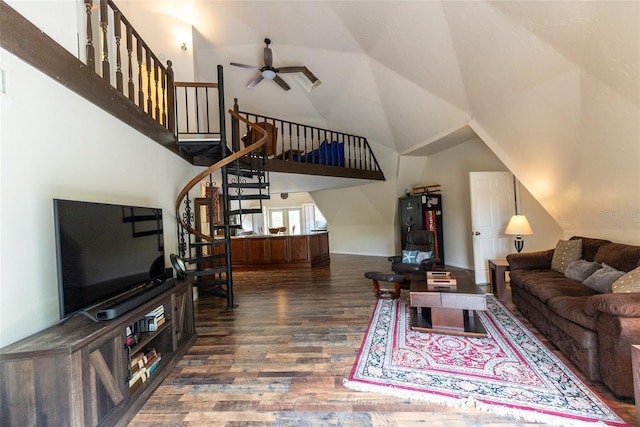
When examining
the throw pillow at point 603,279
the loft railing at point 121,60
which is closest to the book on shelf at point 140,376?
the loft railing at point 121,60

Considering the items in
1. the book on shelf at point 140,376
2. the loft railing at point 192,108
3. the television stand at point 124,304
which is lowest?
the book on shelf at point 140,376

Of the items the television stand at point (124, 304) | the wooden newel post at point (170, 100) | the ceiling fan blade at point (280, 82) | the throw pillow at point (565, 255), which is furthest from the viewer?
the ceiling fan blade at point (280, 82)

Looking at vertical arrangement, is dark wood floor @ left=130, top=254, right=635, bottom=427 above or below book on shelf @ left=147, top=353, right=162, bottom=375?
below

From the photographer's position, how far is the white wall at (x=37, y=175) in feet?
4.51

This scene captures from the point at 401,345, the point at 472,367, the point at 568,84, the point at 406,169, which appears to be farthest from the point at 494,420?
the point at 406,169

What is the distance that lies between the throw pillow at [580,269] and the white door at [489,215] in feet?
5.00

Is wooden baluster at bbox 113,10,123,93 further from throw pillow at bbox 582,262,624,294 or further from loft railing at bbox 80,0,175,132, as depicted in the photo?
throw pillow at bbox 582,262,624,294

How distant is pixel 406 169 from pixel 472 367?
488 centimetres

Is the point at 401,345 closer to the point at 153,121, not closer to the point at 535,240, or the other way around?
the point at 153,121

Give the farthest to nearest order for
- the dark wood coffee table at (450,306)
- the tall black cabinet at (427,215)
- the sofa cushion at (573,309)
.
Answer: the tall black cabinet at (427,215) → the dark wood coffee table at (450,306) → the sofa cushion at (573,309)

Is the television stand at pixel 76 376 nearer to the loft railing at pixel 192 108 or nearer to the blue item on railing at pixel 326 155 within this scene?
the loft railing at pixel 192 108

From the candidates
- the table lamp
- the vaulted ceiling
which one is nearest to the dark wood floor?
the vaulted ceiling

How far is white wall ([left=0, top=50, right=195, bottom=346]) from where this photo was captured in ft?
4.51

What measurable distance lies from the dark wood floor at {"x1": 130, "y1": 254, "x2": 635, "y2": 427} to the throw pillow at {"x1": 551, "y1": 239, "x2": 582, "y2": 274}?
5.79 ft
